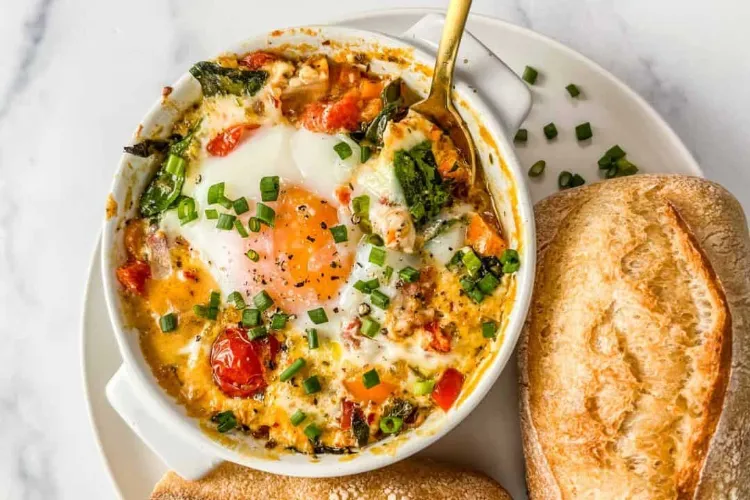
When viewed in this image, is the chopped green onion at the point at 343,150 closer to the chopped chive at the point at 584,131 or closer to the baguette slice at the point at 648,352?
the baguette slice at the point at 648,352

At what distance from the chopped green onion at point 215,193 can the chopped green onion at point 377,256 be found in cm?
61

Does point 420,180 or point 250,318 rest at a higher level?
point 420,180

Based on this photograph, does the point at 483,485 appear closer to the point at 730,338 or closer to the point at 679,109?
the point at 730,338

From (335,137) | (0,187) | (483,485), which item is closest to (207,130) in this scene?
(335,137)

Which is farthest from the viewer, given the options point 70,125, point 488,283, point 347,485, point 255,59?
point 70,125

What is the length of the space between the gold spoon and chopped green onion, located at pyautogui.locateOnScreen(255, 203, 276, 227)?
66 centimetres

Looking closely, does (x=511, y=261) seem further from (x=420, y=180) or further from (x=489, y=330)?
(x=420, y=180)

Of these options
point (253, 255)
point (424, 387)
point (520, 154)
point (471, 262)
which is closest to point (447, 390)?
point (424, 387)

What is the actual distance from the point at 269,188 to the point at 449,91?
2.50 feet

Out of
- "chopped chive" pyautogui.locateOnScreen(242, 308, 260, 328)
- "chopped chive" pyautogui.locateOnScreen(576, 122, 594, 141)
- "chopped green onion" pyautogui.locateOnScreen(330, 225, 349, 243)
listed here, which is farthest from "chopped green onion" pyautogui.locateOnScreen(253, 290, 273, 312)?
"chopped chive" pyautogui.locateOnScreen(576, 122, 594, 141)

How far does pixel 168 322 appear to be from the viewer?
294 centimetres

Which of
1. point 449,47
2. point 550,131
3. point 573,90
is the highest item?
point 449,47

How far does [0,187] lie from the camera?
379 centimetres

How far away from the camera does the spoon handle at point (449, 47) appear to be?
262 cm
